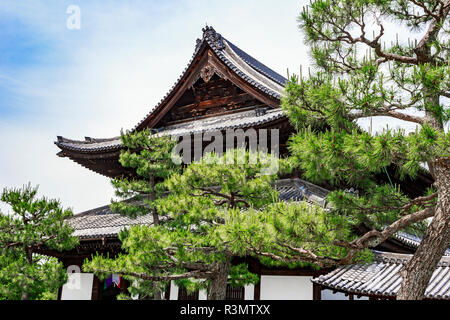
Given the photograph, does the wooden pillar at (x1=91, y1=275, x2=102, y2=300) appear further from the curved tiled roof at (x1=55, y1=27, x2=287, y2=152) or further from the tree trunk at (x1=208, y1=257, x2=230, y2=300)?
the tree trunk at (x1=208, y1=257, x2=230, y2=300)

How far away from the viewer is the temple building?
27.1 feet

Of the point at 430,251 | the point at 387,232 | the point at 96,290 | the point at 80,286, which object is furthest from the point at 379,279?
the point at 80,286

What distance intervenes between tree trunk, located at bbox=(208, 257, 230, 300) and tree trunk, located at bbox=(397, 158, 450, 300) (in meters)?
2.87

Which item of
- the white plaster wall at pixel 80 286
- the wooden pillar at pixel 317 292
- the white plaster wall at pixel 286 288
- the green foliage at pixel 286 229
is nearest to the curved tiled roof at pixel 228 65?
the white plaster wall at pixel 286 288

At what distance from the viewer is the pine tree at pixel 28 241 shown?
8516 mm

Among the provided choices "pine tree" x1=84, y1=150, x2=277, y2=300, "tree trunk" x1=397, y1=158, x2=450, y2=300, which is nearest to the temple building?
"pine tree" x1=84, y1=150, x2=277, y2=300

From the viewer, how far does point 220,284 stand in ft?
22.8

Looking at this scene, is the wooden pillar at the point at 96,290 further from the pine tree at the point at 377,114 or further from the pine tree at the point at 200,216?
the pine tree at the point at 377,114

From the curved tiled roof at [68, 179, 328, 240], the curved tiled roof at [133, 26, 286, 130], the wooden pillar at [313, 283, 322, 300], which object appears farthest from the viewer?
the curved tiled roof at [133, 26, 286, 130]

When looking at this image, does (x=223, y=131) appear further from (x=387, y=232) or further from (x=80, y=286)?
(x=80, y=286)

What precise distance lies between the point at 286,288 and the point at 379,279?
81.7 inches

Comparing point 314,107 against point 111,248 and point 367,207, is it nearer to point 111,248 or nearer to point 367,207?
point 367,207
